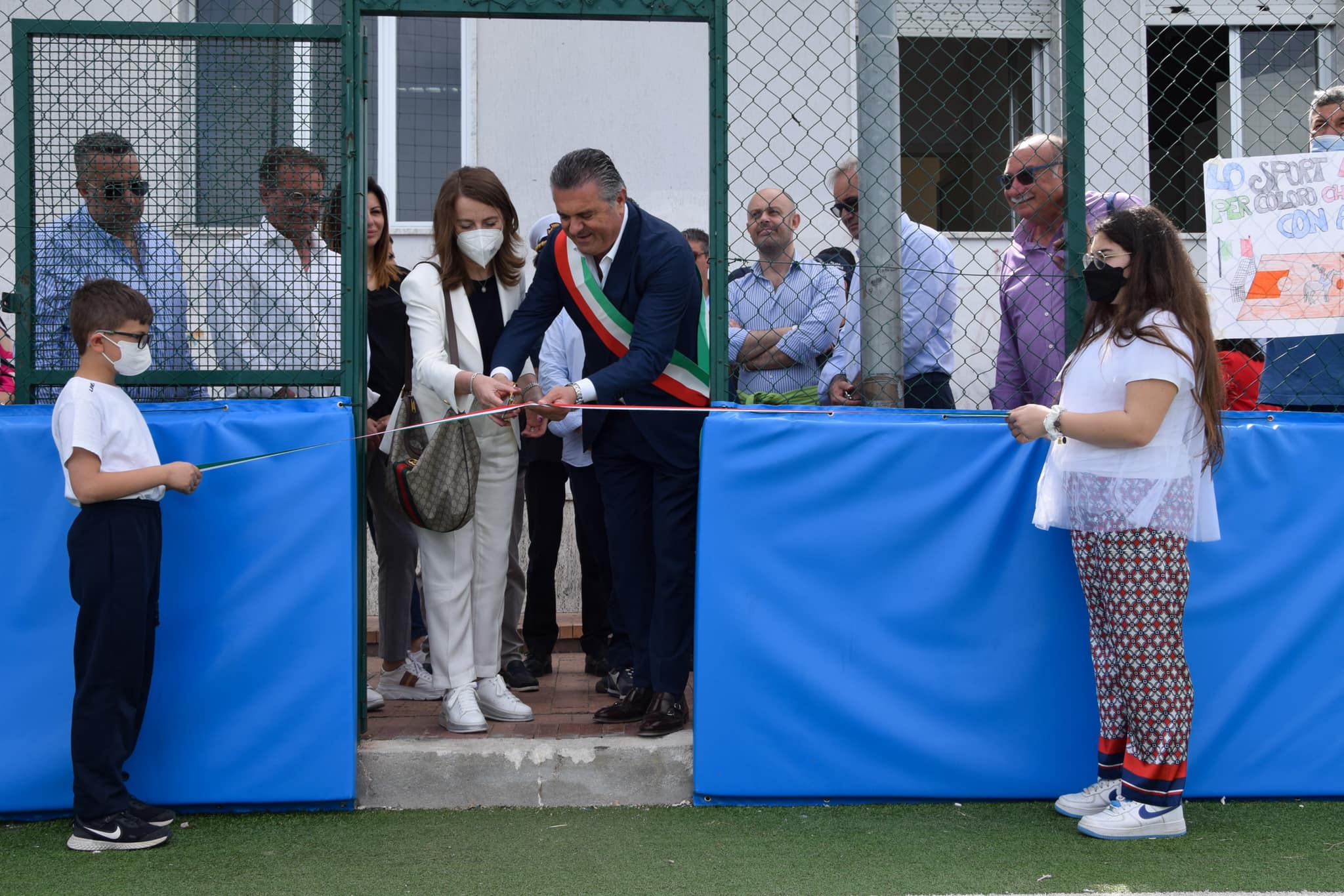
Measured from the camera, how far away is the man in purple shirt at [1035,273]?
4.12 meters

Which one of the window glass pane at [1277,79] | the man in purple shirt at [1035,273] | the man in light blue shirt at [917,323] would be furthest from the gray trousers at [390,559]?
the window glass pane at [1277,79]

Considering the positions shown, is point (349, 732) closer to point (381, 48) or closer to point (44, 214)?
point (44, 214)

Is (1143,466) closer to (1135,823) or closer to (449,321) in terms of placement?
(1135,823)

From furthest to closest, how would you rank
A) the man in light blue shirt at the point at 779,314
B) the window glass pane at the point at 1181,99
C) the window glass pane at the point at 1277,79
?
the window glass pane at the point at 1277,79 → the window glass pane at the point at 1181,99 → the man in light blue shirt at the point at 779,314

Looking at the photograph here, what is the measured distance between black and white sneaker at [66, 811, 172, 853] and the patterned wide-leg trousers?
266cm

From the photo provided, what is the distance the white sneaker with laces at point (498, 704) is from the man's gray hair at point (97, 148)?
202cm

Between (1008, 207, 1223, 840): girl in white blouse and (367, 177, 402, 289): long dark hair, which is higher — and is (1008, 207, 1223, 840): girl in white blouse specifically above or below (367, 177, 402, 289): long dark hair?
below

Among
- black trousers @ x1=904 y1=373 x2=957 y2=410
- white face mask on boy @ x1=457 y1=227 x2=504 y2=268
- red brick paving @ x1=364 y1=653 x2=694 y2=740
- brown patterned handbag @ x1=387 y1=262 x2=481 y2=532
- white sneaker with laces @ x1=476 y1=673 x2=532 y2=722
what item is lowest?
red brick paving @ x1=364 y1=653 x2=694 y2=740

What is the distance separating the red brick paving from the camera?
4.11 m

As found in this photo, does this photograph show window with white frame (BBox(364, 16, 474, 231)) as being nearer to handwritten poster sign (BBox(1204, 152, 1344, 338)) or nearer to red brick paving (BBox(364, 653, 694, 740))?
red brick paving (BBox(364, 653, 694, 740))

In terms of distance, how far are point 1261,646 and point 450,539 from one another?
8.35ft

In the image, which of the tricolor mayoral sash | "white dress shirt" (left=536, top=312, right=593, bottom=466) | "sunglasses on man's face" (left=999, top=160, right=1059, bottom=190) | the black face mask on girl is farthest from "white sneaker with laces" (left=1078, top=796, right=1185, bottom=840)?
"white dress shirt" (left=536, top=312, right=593, bottom=466)

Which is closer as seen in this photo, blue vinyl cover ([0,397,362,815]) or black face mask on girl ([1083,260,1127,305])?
black face mask on girl ([1083,260,1127,305])

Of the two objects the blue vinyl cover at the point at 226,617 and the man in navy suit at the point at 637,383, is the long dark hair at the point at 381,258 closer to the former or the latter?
the man in navy suit at the point at 637,383
